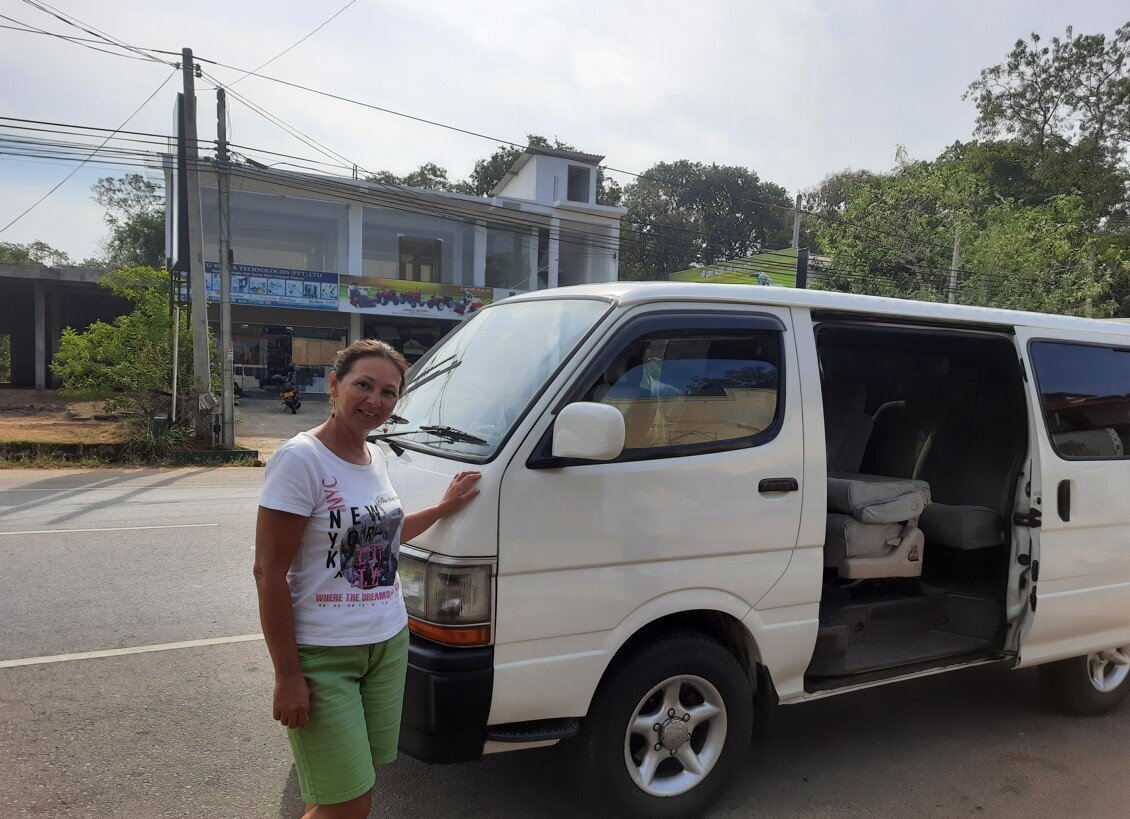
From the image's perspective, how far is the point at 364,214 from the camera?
28.7 meters

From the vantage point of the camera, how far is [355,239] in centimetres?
2722

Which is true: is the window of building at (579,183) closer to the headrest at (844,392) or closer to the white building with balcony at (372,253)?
the white building with balcony at (372,253)

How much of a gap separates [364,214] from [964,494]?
88.4ft

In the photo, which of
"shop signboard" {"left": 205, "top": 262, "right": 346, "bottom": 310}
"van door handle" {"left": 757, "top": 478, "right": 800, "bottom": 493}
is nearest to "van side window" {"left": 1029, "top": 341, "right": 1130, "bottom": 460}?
"van door handle" {"left": 757, "top": 478, "right": 800, "bottom": 493}

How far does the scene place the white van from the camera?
269cm

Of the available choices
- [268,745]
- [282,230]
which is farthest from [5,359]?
[268,745]

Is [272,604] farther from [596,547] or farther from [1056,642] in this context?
[1056,642]

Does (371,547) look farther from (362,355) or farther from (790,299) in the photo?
(790,299)

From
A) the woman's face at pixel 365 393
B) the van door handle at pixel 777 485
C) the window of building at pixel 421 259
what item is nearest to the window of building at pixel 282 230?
the window of building at pixel 421 259

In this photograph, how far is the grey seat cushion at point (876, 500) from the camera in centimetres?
388

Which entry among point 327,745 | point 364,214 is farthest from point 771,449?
point 364,214

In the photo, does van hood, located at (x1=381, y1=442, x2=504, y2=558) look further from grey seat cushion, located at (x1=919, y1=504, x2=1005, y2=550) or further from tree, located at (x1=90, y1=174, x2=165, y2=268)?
tree, located at (x1=90, y1=174, x2=165, y2=268)

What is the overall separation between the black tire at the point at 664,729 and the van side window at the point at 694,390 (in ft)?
2.45

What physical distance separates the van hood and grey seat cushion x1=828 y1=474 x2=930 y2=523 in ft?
6.81
